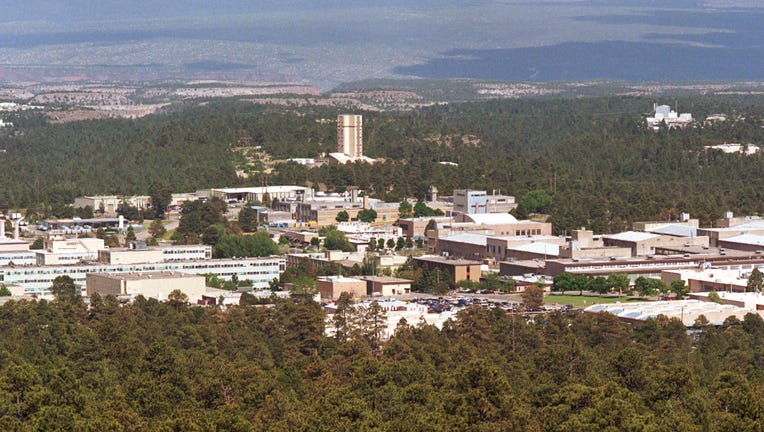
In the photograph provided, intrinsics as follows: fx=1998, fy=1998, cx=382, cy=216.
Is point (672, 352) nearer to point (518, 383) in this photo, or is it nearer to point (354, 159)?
point (518, 383)

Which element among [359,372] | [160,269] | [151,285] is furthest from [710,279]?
[359,372]

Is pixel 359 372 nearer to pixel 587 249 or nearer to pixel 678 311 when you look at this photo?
pixel 678 311

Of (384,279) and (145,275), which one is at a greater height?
(145,275)

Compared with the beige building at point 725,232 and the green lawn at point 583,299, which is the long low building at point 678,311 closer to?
the green lawn at point 583,299

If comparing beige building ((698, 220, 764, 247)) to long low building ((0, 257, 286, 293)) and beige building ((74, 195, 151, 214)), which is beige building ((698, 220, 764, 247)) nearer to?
long low building ((0, 257, 286, 293))

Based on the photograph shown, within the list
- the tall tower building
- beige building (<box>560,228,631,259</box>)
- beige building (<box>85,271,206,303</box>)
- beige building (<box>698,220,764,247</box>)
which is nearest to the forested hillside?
the tall tower building

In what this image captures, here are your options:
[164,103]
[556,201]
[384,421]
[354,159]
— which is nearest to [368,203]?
[556,201]
